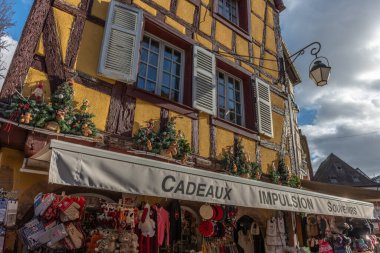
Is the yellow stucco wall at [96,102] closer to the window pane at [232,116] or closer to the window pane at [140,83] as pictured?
the window pane at [140,83]

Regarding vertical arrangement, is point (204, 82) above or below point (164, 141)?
above

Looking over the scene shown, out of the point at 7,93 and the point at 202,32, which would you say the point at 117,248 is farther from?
the point at 202,32

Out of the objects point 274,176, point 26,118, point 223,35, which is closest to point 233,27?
point 223,35

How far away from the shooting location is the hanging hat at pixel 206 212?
481cm

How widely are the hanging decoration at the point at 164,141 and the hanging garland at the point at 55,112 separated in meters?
0.74

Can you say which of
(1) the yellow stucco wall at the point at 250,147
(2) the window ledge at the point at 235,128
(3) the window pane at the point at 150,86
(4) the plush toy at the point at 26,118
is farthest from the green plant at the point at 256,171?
(4) the plush toy at the point at 26,118

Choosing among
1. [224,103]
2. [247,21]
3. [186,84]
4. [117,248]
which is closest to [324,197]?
[224,103]

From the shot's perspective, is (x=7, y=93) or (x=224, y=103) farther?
(x=224, y=103)

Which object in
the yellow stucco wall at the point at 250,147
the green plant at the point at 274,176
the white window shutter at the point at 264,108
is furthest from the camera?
the white window shutter at the point at 264,108

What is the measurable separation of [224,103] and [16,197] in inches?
175

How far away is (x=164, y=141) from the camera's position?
480cm

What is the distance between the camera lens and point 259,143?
22.3 ft

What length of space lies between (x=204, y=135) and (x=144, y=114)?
133cm

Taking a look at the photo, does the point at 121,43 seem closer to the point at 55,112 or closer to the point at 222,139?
the point at 55,112
